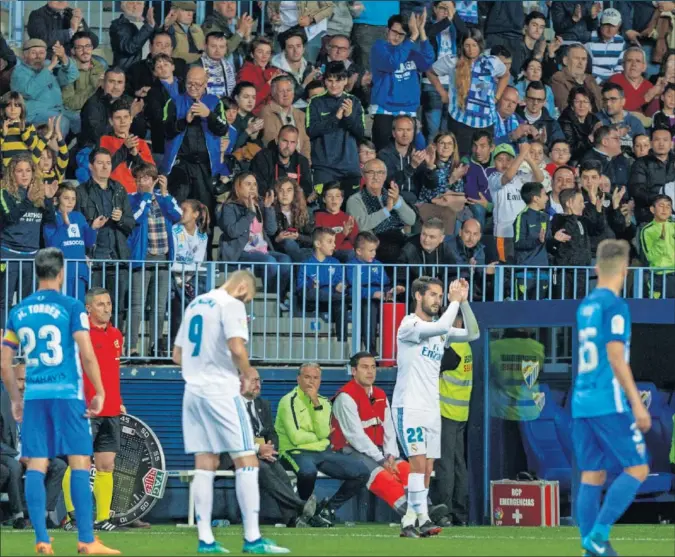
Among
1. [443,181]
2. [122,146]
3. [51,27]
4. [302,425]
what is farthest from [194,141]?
[302,425]

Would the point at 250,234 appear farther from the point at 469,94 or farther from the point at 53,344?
the point at 53,344

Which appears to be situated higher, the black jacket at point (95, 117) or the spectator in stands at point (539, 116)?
the spectator in stands at point (539, 116)

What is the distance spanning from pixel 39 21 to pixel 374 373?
6.49m

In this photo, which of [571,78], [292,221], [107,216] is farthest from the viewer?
[571,78]

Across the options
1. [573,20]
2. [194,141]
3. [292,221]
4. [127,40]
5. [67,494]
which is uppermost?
[573,20]

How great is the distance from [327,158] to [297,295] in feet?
8.02

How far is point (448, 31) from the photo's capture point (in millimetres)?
21328

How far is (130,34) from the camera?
19766 millimetres

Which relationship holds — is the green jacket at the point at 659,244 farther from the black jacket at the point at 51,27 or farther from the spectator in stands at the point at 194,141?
the black jacket at the point at 51,27

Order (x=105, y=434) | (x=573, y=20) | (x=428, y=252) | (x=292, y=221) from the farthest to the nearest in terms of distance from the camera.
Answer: (x=573, y=20) < (x=292, y=221) < (x=428, y=252) < (x=105, y=434)

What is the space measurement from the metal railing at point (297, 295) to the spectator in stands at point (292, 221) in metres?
0.40

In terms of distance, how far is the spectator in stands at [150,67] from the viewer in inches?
739

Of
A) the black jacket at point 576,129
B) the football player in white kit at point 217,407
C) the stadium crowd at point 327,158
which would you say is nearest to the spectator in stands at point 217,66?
the stadium crowd at point 327,158

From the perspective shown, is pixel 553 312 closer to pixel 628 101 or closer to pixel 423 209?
pixel 423 209
